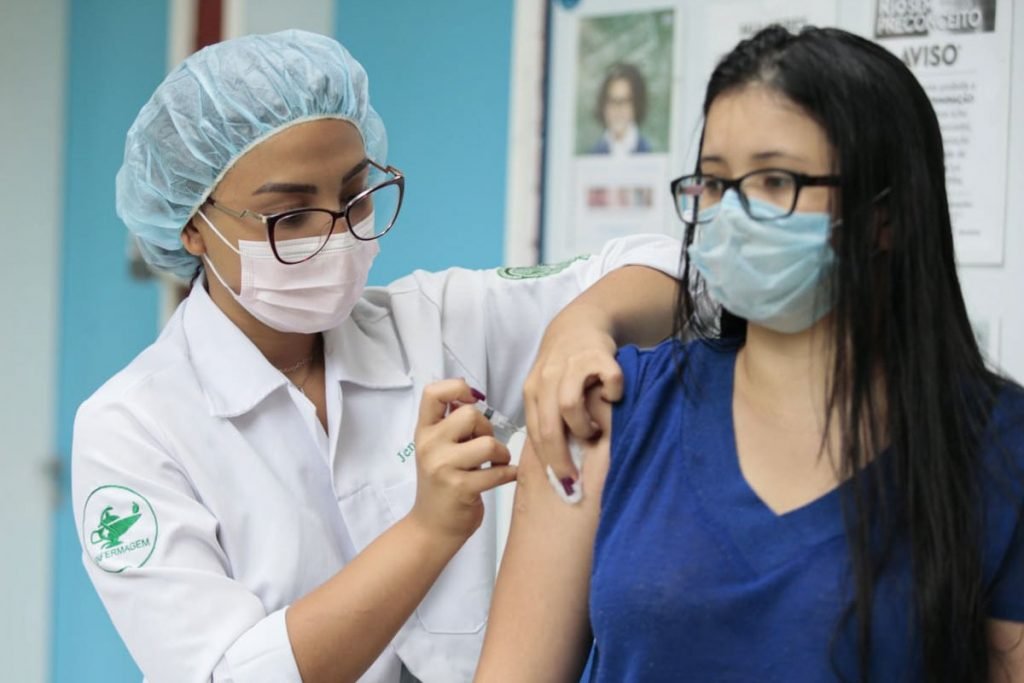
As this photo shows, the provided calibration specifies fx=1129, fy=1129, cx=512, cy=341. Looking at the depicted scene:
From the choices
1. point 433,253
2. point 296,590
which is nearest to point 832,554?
point 296,590

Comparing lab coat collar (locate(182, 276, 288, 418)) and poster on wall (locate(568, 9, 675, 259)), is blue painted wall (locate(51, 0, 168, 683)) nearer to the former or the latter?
poster on wall (locate(568, 9, 675, 259))

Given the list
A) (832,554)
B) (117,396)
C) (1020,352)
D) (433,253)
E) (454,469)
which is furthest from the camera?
(433,253)

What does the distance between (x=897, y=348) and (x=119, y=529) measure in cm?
89

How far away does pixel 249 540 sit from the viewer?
139 centimetres

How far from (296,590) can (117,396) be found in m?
0.32

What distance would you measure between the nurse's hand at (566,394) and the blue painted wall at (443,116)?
1220mm

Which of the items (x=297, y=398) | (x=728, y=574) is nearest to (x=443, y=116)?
(x=297, y=398)

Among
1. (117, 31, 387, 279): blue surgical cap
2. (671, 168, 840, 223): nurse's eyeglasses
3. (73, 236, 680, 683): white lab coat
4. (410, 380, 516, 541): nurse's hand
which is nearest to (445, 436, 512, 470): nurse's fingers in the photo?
(410, 380, 516, 541): nurse's hand

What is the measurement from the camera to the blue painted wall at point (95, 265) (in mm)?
2893

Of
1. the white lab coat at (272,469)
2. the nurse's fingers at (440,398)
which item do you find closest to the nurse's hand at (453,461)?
the nurse's fingers at (440,398)

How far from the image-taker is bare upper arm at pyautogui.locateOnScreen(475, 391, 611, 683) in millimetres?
1143

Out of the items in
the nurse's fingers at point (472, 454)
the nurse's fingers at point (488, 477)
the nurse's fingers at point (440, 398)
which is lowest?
the nurse's fingers at point (488, 477)

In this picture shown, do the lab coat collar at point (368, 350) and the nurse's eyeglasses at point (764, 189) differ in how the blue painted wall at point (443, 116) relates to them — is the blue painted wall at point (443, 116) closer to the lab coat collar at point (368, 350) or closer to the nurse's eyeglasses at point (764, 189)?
the lab coat collar at point (368, 350)

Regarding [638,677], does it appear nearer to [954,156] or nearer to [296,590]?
[296,590]
